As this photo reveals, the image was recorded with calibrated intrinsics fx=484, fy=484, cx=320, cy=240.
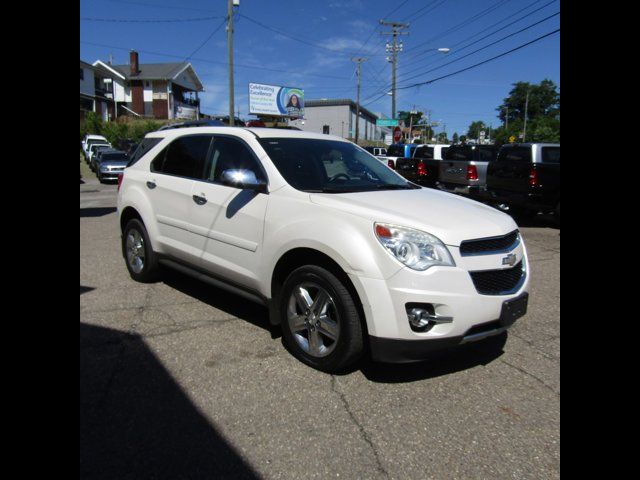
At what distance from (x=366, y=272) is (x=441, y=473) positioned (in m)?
1.21

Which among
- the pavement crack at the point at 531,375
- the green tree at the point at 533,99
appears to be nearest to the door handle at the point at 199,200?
the pavement crack at the point at 531,375

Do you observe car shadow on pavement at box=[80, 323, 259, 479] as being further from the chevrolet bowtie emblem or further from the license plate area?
the chevrolet bowtie emblem

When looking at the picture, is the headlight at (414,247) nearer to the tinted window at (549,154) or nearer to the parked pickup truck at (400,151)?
the tinted window at (549,154)

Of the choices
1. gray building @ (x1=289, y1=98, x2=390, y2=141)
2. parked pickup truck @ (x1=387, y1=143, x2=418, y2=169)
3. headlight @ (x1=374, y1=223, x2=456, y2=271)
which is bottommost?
headlight @ (x1=374, y1=223, x2=456, y2=271)

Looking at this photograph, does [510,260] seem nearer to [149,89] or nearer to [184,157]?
[184,157]

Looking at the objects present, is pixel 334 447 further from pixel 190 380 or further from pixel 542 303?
pixel 542 303

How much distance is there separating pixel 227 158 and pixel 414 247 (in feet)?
7.22

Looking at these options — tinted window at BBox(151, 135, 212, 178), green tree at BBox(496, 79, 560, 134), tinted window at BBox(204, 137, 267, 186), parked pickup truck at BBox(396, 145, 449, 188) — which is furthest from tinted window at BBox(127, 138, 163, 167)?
green tree at BBox(496, 79, 560, 134)

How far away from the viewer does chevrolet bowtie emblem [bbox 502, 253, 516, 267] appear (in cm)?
339

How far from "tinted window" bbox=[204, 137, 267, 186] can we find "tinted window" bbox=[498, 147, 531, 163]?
27.1 feet

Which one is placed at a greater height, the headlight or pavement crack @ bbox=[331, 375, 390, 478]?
the headlight

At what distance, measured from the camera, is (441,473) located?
2477 mm

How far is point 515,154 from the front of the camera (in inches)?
439

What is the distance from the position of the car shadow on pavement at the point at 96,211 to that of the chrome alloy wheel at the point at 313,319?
9.81 metres
